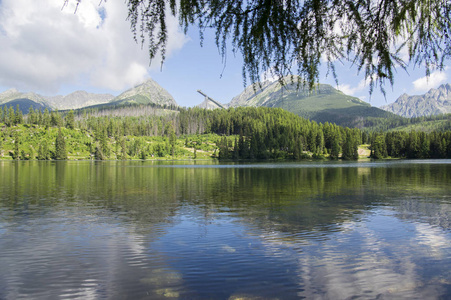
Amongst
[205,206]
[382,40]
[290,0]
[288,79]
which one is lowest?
[205,206]

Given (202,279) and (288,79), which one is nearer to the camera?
(288,79)

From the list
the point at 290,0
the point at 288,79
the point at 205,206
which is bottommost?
the point at 205,206

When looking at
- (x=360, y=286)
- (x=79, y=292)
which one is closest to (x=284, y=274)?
(x=360, y=286)

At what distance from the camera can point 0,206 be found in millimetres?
31219

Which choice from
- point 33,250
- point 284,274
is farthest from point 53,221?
point 284,274

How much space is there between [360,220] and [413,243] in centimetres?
631

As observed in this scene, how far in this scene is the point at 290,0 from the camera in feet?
18.1

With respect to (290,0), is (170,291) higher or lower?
lower

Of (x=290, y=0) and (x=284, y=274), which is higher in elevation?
(x=290, y=0)

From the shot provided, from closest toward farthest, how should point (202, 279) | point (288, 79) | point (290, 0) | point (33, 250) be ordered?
point (290, 0)
point (288, 79)
point (202, 279)
point (33, 250)

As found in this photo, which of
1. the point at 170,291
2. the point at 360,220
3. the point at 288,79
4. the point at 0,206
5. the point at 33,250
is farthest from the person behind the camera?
the point at 0,206

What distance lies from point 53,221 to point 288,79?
24.7 m

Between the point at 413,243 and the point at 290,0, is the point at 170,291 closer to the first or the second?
the point at 290,0

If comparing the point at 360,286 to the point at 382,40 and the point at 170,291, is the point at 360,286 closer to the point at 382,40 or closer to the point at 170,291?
the point at 170,291
